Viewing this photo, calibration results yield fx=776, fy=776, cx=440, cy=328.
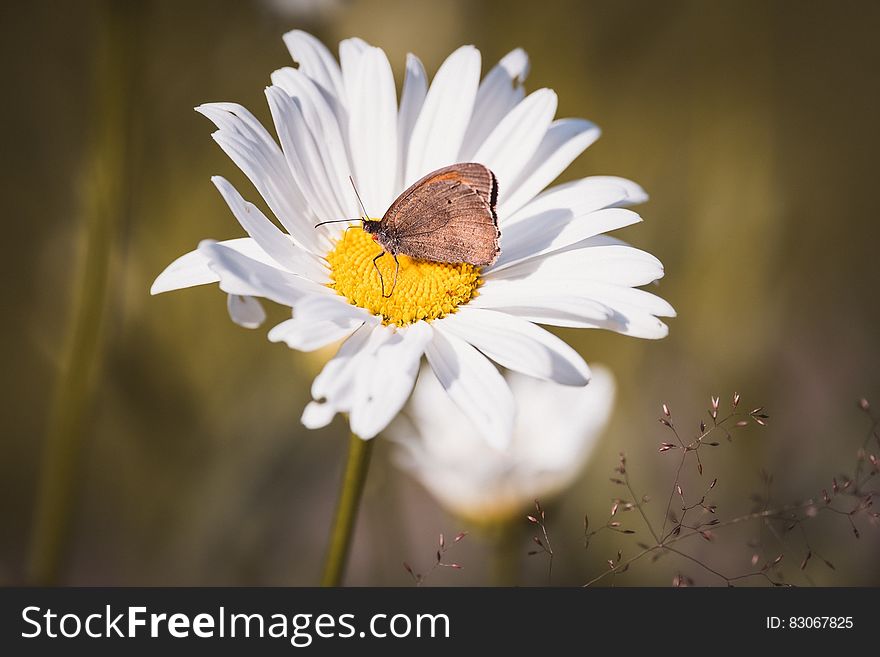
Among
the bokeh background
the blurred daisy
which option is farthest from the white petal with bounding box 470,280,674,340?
the bokeh background

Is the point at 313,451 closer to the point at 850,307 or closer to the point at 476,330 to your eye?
the point at 476,330

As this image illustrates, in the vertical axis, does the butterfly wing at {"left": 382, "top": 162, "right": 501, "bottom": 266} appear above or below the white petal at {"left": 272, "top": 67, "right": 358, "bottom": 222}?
below

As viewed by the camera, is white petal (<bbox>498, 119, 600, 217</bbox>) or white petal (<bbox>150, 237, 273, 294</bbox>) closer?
white petal (<bbox>150, 237, 273, 294</bbox>)

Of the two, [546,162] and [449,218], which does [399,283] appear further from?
[546,162]

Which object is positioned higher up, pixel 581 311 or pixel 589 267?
pixel 589 267

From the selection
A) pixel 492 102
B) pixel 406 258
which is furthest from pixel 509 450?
pixel 492 102

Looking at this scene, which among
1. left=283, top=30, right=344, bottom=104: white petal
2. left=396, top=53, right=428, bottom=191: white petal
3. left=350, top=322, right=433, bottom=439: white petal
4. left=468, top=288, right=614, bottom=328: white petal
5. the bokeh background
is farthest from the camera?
the bokeh background

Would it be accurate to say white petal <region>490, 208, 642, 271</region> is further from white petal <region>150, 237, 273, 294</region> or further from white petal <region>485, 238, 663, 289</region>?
white petal <region>150, 237, 273, 294</region>
